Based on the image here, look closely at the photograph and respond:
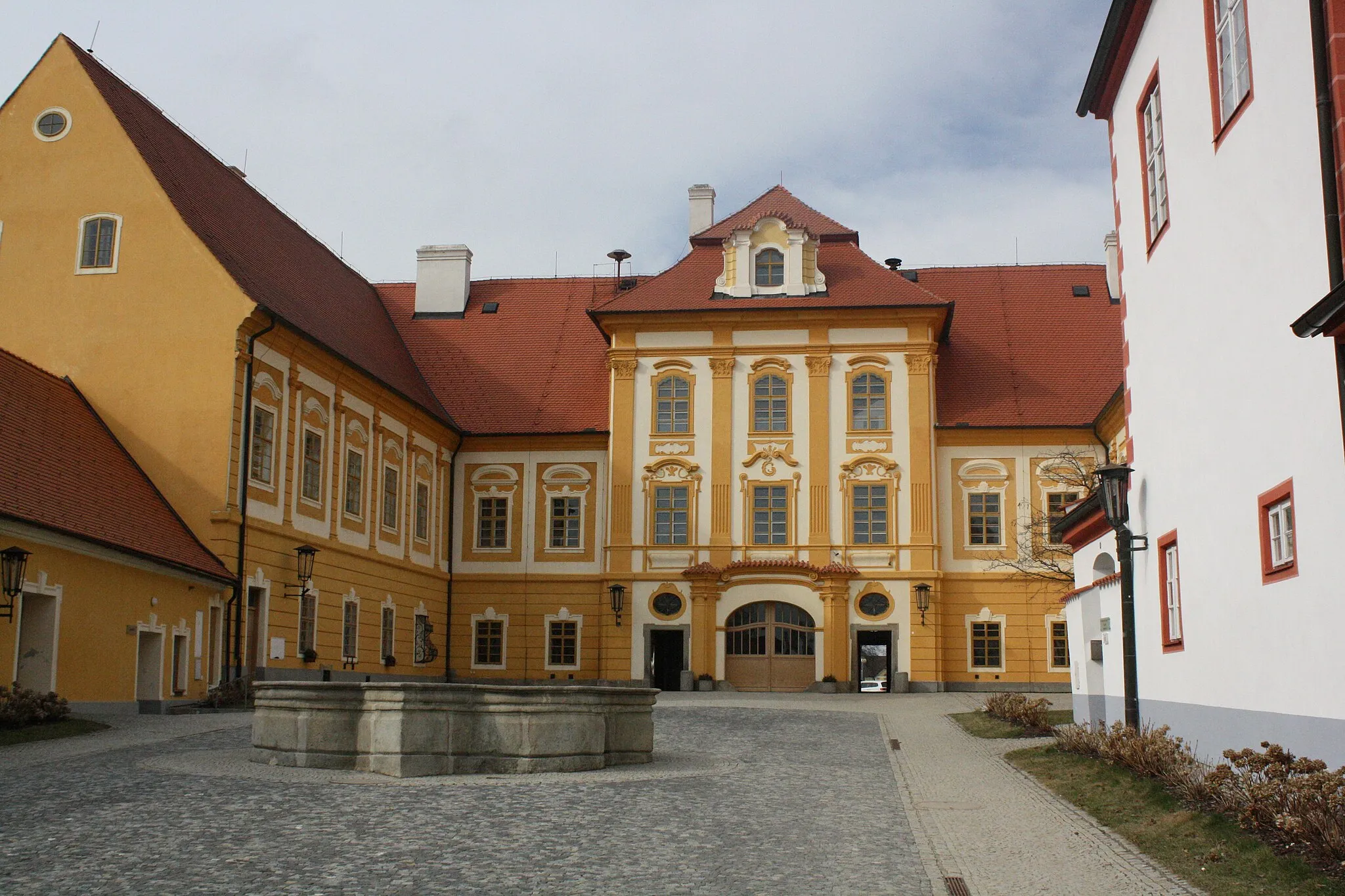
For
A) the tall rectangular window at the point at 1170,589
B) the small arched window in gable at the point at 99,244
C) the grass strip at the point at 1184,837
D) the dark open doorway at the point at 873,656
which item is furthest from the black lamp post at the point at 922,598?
the tall rectangular window at the point at 1170,589

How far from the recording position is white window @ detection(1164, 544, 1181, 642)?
14.3 metres

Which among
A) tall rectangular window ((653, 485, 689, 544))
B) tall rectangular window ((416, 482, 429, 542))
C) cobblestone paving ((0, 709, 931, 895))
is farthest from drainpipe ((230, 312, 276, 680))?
tall rectangular window ((653, 485, 689, 544))

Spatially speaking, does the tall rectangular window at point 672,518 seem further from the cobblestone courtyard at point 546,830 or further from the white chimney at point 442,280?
the cobblestone courtyard at point 546,830

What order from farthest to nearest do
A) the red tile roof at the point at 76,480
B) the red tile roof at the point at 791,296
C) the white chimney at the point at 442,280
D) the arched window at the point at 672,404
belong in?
the white chimney at the point at 442,280 → the arched window at the point at 672,404 → the red tile roof at the point at 791,296 → the red tile roof at the point at 76,480

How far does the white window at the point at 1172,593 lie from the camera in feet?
46.8

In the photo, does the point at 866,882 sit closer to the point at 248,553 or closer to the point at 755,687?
the point at 248,553

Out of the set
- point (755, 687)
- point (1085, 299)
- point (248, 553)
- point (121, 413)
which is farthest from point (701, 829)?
point (1085, 299)

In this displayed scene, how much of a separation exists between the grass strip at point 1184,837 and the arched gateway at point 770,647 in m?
21.7

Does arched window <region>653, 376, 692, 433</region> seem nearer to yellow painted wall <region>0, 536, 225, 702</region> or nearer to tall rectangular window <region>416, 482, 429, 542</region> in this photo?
tall rectangular window <region>416, 482, 429, 542</region>

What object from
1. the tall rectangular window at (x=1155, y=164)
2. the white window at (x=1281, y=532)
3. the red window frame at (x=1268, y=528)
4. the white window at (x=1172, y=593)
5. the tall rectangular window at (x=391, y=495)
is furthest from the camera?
the tall rectangular window at (x=391, y=495)

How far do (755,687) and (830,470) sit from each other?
588 centimetres

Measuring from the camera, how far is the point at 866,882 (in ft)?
30.1

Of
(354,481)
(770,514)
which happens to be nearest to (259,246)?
(354,481)

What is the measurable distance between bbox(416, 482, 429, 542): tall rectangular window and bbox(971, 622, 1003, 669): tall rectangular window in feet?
47.5
